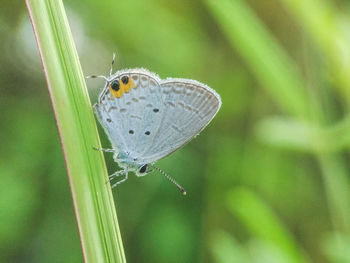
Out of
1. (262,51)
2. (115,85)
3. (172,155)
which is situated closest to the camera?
(115,85)

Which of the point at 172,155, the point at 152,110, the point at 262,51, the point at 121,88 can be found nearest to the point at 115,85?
the point at 121,88

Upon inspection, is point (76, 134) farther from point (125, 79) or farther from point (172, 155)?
point (172, 155)

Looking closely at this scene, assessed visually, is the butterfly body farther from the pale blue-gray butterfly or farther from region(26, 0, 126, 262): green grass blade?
region(26, 0, 126, 262): green grass blade

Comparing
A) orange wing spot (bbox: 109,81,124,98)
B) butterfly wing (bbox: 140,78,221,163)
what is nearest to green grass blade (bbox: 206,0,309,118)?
butterfly wing (bbox: 140,78,221,163)

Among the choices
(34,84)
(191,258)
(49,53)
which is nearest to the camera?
(49,53)

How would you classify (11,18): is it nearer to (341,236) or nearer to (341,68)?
(341,68)

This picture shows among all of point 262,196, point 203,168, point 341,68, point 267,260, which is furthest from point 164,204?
point 341,68

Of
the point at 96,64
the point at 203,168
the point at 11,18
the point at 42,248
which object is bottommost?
the point at 42,248
